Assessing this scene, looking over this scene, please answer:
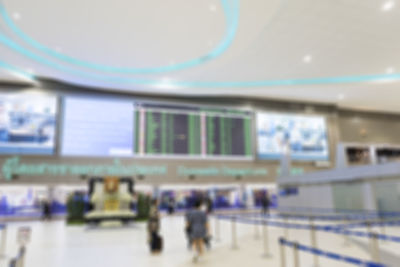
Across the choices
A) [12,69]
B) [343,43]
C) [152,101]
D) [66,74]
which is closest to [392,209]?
[343,43]

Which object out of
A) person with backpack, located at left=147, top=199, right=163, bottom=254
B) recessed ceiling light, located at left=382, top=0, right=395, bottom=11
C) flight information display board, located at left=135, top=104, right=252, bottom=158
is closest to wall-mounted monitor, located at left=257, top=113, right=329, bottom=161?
flight information display board, located at left=135, top=104, right=252, bottom=158

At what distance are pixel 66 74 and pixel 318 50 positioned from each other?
12255 mm

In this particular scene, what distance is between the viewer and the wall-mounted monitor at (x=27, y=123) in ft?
56.0

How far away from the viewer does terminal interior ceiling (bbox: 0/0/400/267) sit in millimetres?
7375

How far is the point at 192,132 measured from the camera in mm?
20641

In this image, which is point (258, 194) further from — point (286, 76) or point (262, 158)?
point (286, 76)

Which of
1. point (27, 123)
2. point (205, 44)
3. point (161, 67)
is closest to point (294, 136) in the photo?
point (161, 67)

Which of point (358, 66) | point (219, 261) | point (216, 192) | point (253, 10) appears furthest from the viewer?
point (216, 192)

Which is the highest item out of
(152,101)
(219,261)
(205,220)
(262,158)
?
(152,101)

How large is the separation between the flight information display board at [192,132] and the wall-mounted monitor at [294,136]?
1.14 metres

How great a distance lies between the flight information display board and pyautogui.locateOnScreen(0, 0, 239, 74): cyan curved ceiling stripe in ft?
15.3

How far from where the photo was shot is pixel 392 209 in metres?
10.4

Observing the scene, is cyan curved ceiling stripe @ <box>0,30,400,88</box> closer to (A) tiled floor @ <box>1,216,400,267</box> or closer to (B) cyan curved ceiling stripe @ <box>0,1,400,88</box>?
(B) cyan curved ceiling stripe @ <box>0,1,400,88</box>

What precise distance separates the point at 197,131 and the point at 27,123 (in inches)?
400
